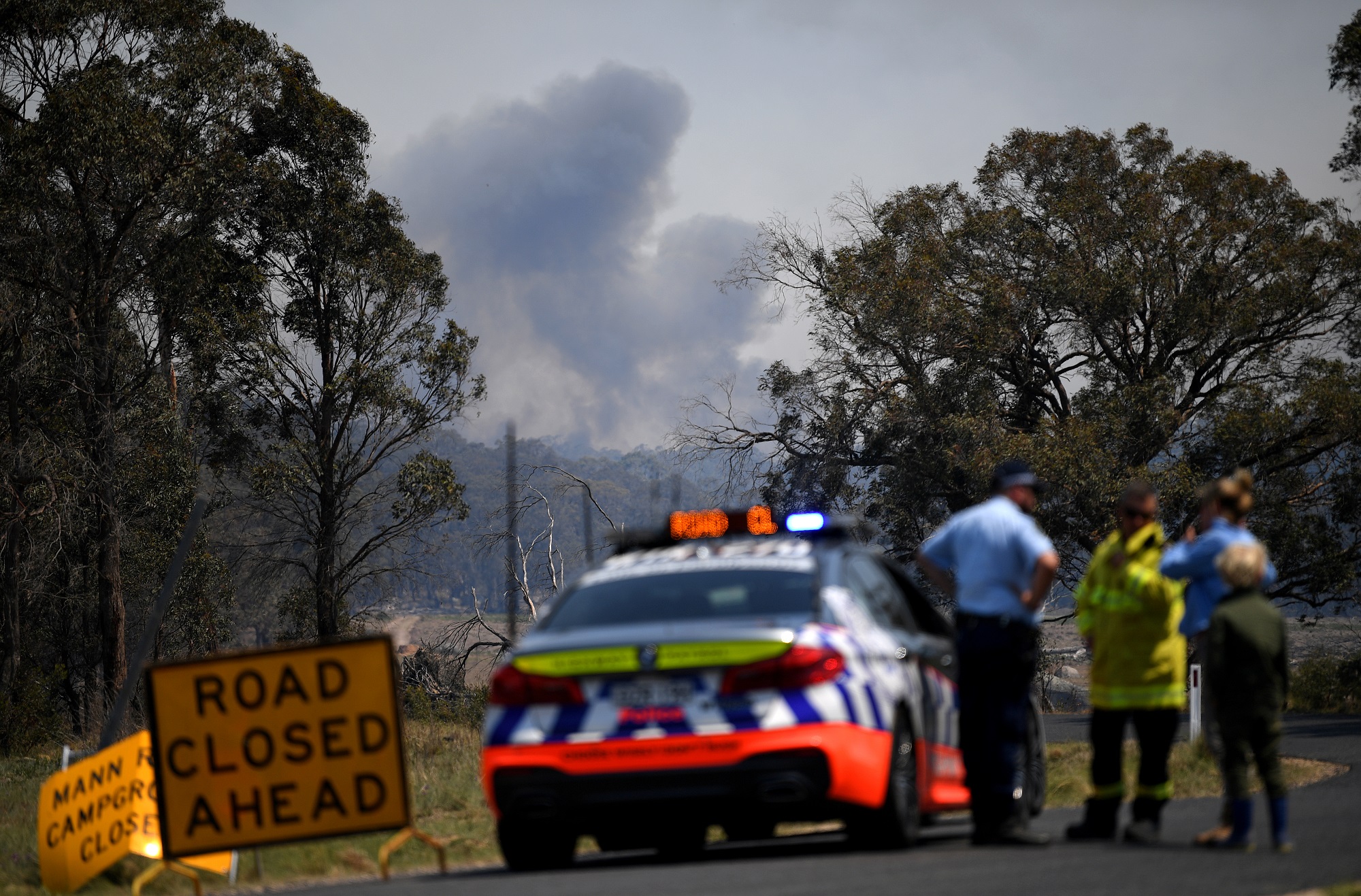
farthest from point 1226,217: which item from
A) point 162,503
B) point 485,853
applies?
point 485,853

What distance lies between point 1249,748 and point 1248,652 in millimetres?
500

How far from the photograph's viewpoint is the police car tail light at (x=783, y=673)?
660 centimetres

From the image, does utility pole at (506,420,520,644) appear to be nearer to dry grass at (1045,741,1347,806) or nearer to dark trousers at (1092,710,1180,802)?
dry grass at (1045,741,1347,806)

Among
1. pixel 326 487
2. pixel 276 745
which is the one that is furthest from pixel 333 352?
pixel 276 745

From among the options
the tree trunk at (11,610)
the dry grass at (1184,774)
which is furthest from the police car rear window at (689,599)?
the tree trunk at (11,610)

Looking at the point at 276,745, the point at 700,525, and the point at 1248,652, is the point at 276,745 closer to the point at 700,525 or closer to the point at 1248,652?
the point at 700,525

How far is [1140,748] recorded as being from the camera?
764 centimetres

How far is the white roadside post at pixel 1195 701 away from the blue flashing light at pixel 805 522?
869 cm

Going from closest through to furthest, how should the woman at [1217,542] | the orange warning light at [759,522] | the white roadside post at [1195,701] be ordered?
the woman at [1217,542] < the orange warning light at [759,522] < the white roadside post at [1195,701]

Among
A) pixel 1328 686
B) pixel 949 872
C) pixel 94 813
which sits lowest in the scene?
pixel 1328 686

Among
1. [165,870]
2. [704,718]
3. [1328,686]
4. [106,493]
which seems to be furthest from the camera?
[106,493]

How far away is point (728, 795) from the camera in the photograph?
21.7ft

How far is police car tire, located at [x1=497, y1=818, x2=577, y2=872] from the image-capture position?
7160 millimetres

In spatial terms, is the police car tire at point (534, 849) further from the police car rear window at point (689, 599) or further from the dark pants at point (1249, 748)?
the dark pants at point (1249, 748)
